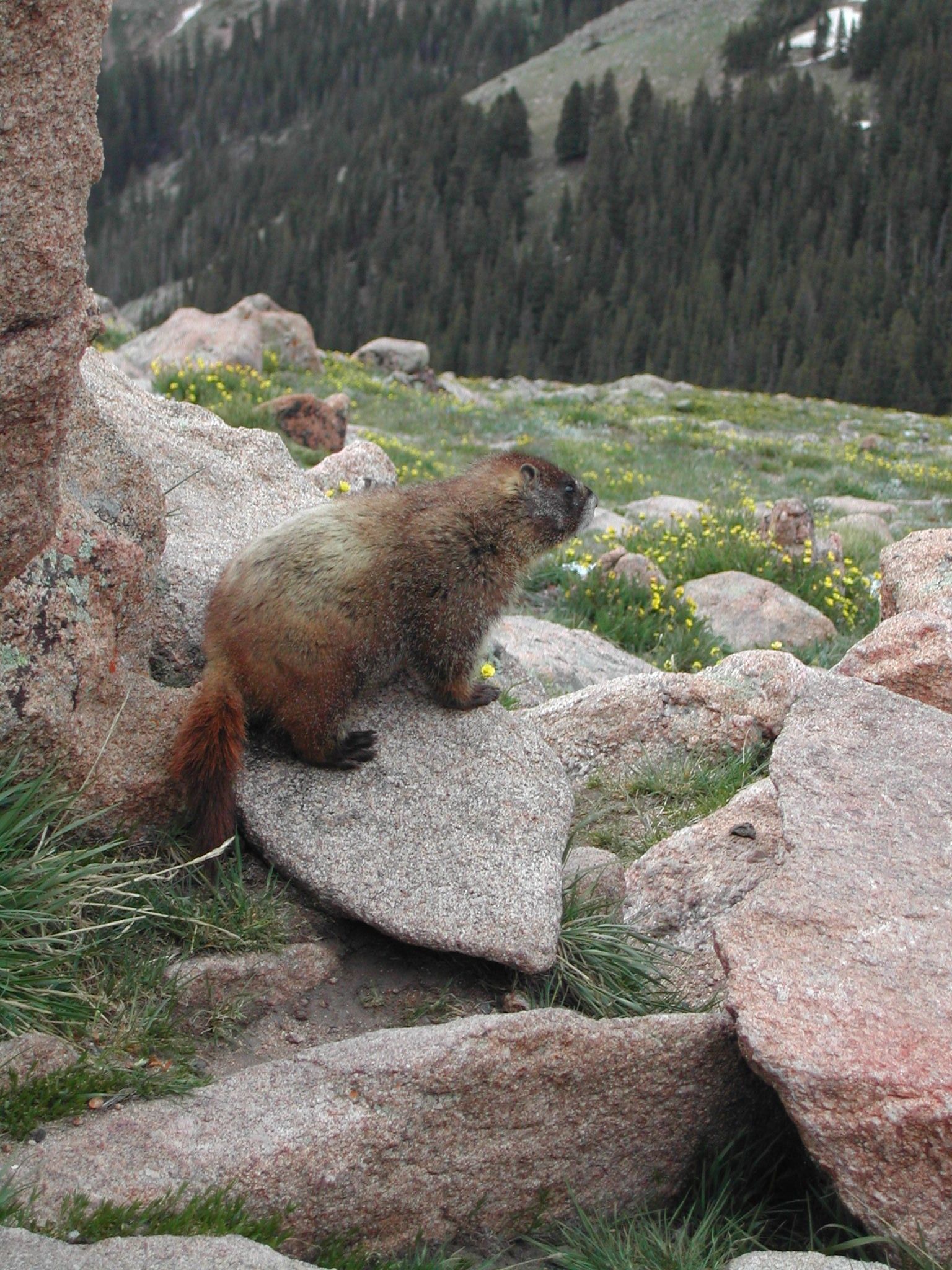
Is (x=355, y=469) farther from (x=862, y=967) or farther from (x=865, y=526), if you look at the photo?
(x=865, y=526)

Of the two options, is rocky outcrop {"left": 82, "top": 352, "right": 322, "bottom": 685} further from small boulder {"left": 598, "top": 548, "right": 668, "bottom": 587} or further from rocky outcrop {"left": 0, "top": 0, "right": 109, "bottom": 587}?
small boulder {"left": 598, "top": 548, "right": 668, "bottom": 587}

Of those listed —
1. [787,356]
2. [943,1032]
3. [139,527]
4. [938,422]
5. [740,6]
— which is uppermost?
[740,6]

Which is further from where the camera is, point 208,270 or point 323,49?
point 323,49

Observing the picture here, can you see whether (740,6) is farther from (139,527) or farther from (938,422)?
(139,527)

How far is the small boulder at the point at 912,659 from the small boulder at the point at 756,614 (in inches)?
123

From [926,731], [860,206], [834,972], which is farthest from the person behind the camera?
[860,206]

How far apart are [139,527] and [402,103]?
15381 centimetres

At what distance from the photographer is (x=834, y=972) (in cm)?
349

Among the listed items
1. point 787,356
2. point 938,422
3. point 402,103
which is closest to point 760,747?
point 938,422

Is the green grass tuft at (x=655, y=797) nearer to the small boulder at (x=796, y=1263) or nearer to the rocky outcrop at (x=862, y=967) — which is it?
the rocky outcrop at (x=862, y=967)

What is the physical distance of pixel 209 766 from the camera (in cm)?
419

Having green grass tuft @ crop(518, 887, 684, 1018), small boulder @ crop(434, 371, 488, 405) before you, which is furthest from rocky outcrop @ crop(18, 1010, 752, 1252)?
small boulder @ crop(434, 371, 488, 405)

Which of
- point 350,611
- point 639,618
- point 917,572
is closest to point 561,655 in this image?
point 639,618

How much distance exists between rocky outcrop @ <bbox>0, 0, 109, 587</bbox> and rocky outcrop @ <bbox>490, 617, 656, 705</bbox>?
13.0 feet
